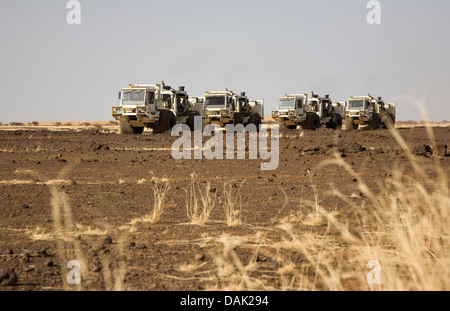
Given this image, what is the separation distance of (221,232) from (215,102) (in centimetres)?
3019

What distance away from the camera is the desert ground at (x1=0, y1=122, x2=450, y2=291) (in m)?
4.99

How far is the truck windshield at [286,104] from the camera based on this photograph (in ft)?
135

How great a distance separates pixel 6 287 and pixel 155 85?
88.4 ft

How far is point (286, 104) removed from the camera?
41.4 m

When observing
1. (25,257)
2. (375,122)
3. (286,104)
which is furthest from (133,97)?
(25,257)

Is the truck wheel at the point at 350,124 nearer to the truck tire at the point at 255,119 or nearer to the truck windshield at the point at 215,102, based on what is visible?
the truck tire at the point at 255,119

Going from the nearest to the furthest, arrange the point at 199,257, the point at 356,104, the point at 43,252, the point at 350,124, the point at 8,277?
the point at 8,277
the point at 199,257
the point at 43,252
the point at 356,104
the point at 350,124

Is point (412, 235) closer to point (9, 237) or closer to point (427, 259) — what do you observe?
point (427, 259)

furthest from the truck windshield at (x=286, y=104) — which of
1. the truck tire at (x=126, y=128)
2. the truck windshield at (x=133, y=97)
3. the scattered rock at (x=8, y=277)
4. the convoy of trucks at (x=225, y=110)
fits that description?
the scattered rock at (x=8, y=277)

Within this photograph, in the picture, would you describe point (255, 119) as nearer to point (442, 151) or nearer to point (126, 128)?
point (126, 128)

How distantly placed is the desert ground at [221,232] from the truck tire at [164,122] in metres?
16.7

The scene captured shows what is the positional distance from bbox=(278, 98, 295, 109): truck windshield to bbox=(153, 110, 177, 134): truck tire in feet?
37.2

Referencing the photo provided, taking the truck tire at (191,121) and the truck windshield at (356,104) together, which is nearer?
the truck tire at (191,121)

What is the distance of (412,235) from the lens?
5.31 metres
